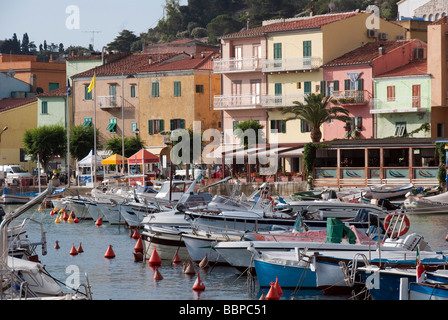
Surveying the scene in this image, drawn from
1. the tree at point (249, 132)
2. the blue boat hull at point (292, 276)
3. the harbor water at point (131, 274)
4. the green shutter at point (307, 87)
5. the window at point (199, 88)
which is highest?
the window at point (199, 88)

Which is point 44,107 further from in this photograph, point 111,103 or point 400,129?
point 400,129

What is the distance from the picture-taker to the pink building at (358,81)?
66188 mm

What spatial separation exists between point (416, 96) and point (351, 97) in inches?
192

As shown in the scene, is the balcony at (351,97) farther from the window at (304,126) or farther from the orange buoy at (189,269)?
the orange buoy at (189,269)

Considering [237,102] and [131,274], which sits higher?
[237,102]

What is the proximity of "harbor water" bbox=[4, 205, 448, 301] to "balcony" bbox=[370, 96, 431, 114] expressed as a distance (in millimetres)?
21551

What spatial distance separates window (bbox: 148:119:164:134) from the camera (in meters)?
78.4

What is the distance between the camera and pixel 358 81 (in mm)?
66938

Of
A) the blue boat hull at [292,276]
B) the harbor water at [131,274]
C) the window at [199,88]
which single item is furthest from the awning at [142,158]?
the blue boat hull at [292,276]

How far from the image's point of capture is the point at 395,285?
2077 cm

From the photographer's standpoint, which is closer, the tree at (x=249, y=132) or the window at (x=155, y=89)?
the tree at (x=249, y=132)

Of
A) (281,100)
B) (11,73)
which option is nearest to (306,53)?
(281,100)

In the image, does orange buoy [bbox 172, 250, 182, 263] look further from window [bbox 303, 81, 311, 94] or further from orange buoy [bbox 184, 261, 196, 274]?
window [bbox 303, 81, 311, 94]

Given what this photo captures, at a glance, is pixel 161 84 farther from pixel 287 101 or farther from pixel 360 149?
pixel 360 149
